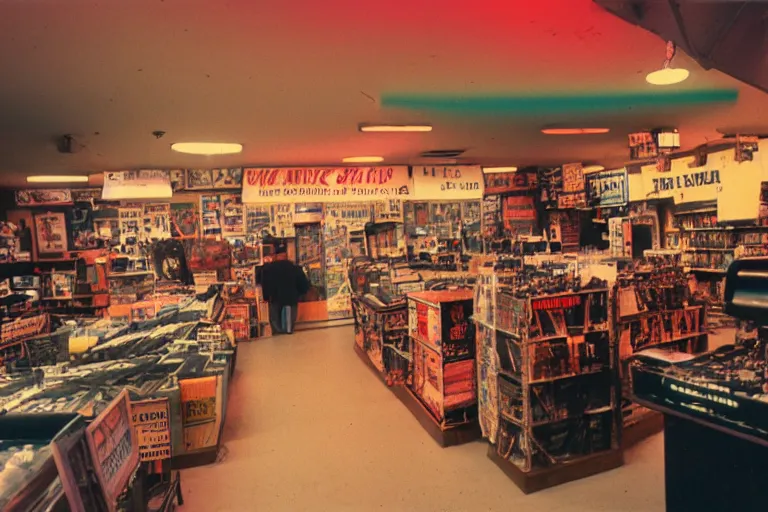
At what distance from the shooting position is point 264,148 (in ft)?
17.5

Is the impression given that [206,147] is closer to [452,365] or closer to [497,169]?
[452,365]

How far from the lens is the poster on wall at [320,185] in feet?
17.8

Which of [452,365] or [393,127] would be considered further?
[393,127]

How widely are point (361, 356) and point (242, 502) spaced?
3.47 meters

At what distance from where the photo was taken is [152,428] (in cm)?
335

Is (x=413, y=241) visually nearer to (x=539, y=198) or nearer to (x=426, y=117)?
(x=539, y=198)

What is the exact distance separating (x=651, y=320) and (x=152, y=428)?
162 inches

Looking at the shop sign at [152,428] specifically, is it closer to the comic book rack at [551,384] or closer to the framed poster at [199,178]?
the comic book rack at [551,384]

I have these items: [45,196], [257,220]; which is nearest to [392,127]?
[257,220]

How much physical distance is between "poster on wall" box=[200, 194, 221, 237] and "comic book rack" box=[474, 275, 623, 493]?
6.13 meters

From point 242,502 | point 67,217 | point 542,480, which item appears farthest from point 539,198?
point 67,217

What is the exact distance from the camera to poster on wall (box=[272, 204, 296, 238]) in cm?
850

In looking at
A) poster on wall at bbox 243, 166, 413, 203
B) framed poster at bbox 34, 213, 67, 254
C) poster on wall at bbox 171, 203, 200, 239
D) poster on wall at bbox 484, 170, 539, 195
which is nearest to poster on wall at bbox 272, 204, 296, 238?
poster on wall at bbox 171, 203, 200, 239

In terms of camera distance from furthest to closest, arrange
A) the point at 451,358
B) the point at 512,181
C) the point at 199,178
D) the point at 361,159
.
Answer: the point at 512,181, the point at 199,178, the point at 361,159, the point at 451,358
